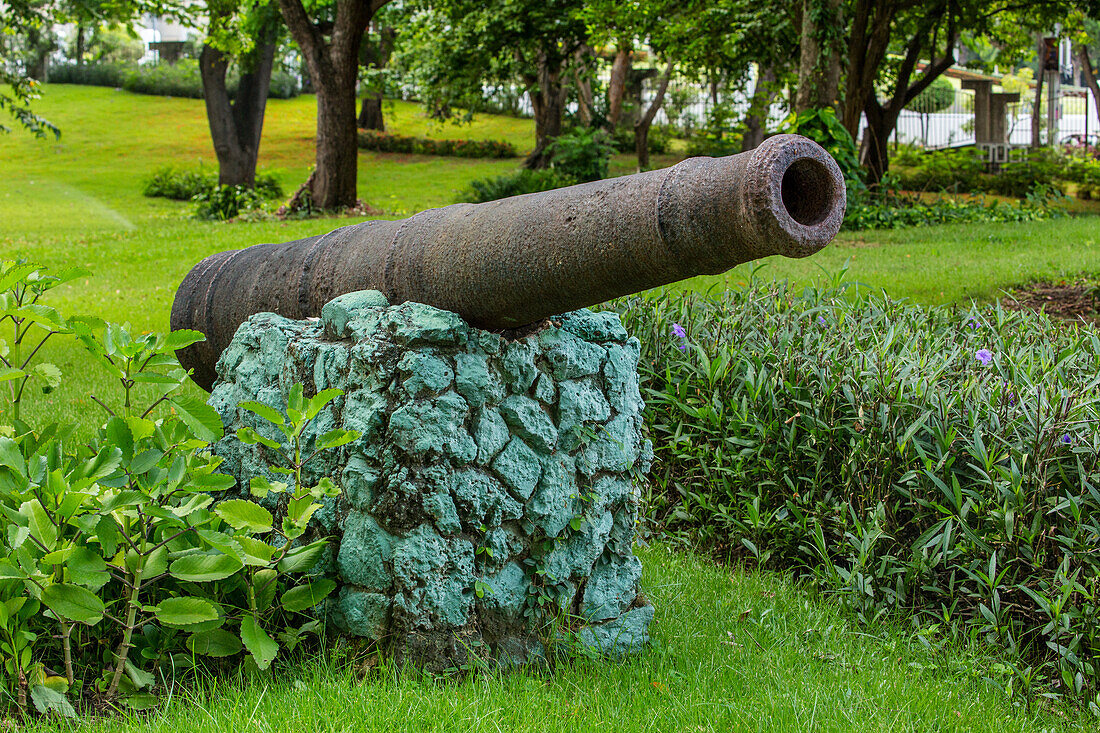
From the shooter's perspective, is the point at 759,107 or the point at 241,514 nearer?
the point at 241,514

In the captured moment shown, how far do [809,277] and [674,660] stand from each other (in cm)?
750

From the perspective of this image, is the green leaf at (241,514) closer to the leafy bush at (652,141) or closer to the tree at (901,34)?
the tree at (901,34)

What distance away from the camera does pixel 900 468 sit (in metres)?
4.05

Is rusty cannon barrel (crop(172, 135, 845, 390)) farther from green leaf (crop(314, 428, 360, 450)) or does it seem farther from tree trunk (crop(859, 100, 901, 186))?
tree trunk (crop(859, 100, 901, 186))

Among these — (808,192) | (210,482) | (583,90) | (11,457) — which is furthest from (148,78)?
(808,192)

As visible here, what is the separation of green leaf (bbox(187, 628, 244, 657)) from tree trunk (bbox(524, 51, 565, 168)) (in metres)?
20.8

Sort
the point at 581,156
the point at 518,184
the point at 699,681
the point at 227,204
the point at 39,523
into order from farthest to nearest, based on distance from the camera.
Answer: the point at 581,156, the point at 518,184, the point at 227,204, the point at 699,681, the point at 39,523

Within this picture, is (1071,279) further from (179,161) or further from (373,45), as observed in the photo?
(179,161)

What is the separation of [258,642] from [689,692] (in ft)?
4.19

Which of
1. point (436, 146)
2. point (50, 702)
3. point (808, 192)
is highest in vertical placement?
point (436, 146)

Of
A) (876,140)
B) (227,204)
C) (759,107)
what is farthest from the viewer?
(759,107)

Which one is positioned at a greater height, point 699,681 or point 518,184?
point 518,184

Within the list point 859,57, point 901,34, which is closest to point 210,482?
point 859,57

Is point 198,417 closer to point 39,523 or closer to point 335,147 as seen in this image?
point 39,523
